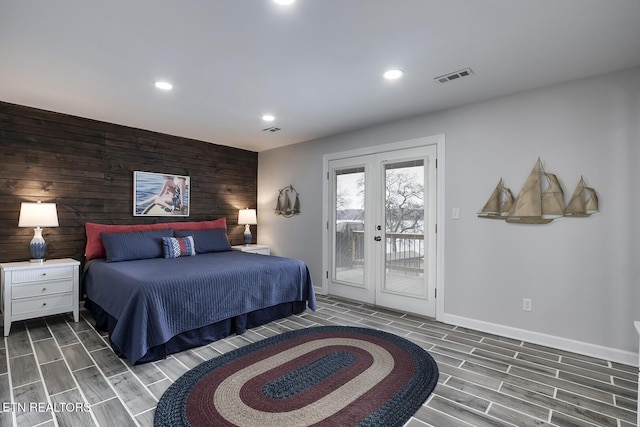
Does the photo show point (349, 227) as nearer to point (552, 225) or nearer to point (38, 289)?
point (552, 225)

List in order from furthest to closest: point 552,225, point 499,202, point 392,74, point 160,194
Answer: point 160,194 → point 499,202 → point 552,225 → point 392,74

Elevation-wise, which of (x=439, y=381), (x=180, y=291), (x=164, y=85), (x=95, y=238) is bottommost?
(x=439, y=381)

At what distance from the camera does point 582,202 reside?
2744 mm

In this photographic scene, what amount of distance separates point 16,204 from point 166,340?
99.4 inches

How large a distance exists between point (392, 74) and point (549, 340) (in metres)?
2.74

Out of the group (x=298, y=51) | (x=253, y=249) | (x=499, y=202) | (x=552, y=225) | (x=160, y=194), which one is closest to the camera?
(x=298, y=51)

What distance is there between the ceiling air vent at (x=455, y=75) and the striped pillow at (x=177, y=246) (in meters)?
3.46

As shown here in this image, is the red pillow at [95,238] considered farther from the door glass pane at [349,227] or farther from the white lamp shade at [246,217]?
the door glass pane at [349,227]

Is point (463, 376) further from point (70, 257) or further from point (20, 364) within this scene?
point (70, 257)

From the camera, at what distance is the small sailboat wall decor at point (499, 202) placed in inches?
124

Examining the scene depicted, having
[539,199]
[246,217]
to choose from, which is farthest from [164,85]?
[539,199]

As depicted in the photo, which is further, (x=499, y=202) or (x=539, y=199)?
(x=499, y=202)

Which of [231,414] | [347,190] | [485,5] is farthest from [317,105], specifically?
[231,414]

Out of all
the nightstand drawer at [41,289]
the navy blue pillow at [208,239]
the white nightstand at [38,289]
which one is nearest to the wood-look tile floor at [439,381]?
the white nightstand at [38,289]
